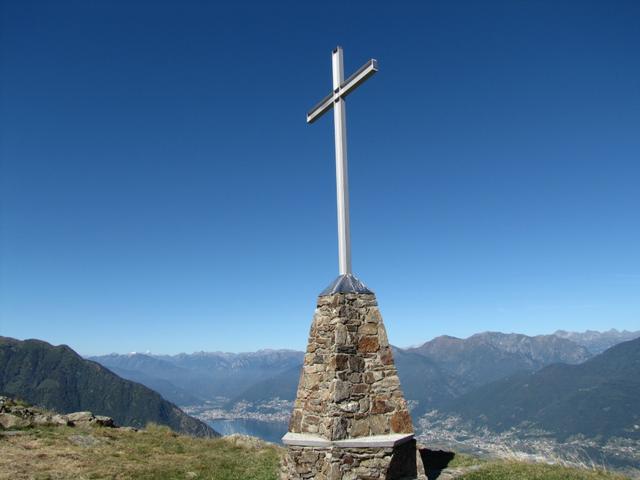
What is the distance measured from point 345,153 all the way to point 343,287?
3.77 metres

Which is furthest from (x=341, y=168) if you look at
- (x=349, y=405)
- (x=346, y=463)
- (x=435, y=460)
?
(x=435, y=460)

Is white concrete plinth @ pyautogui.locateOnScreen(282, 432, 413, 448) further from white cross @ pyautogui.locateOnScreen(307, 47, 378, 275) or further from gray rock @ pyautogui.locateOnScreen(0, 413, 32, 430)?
gray rock @ pyautogui.locateOnScreen(0, 413, 32, 430)

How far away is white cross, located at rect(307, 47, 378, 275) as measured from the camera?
1145cm

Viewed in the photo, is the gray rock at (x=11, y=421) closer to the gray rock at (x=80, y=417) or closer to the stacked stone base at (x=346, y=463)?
the gray rock at (x=80, y=417)

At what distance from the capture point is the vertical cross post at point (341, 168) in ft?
37.8

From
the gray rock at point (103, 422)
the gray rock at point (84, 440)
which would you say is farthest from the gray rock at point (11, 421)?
the gray rock at point (103, 422)

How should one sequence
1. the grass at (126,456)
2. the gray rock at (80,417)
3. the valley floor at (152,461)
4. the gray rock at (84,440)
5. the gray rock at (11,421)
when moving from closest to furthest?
the valley floor at (152,461) → the grass at (126,456) → the gray rock at (84,440) → the gray rock at (11,421) → the gray rock at (80,417)

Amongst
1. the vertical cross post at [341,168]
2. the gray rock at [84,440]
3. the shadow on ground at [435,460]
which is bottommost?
the shadow on ground at [435,460]

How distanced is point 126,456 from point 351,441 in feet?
34.8

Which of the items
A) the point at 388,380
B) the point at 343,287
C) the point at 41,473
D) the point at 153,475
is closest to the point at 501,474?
the point at 388,380

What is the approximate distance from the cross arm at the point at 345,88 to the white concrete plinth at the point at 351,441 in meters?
8.99

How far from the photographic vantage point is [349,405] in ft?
32.3

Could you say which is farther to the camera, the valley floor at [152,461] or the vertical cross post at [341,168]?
the valley floor at [152,461]

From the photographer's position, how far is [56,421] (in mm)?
19344
